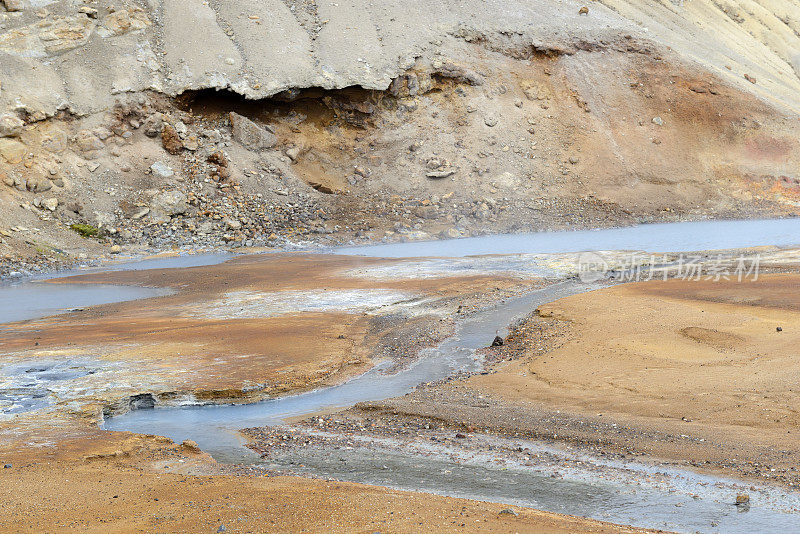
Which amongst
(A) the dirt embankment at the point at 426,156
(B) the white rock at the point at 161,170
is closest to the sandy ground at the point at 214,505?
(A) the dirt embankment at the point at 426,156

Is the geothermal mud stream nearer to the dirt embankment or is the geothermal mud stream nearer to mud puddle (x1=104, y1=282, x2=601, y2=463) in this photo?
mud puddle (x1=104, y1=282, x2=601, y2=463)

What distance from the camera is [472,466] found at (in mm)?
7898

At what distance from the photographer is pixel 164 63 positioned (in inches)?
1431

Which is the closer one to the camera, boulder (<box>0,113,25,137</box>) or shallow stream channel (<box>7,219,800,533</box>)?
shallow stream channel (<box>7,219,800,533</box>)

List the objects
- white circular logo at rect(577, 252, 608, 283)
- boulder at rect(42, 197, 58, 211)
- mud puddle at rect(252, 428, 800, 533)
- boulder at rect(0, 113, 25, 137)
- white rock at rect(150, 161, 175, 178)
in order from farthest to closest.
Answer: white rock at rect(150, 161, 175, 178) < boulder at rect(0, 113, 25, 137) < boulder at rect(42, 197, 58, 211) < white circular logo at rect(577, 252, 608, 283) < mud puddle at rect(252, 428, 800, 533)

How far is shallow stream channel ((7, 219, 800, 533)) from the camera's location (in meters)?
6.44

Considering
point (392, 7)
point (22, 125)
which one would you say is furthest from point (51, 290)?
point (392, 7)

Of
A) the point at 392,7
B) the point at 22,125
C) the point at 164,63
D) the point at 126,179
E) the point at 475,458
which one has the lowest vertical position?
the point at 475,458

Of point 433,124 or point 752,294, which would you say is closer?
point 752,294

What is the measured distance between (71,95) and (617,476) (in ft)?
108

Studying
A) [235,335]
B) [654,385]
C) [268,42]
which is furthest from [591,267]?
[268,42]

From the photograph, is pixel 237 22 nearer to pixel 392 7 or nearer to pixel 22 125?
pixel 392 7

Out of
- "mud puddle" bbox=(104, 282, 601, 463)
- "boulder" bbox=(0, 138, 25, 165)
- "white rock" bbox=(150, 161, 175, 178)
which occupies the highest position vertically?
"boulder" bbox=(0, 138, 25, 165)

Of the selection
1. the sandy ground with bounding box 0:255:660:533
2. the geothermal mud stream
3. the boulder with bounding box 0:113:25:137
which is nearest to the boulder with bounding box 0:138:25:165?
the boulder with bounding box 0:113:25:137
